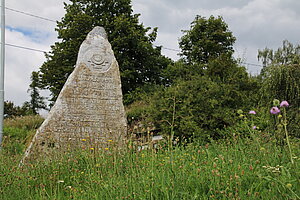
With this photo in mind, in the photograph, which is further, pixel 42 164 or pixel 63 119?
pixel 63 119

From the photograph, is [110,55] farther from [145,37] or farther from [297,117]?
[145,37]

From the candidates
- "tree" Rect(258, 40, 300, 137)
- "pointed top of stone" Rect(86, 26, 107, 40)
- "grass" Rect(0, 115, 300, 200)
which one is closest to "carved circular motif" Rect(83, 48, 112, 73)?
"pointed top of stone" Rect(86, 26, 107, 40)

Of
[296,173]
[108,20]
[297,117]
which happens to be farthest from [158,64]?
[296,173]

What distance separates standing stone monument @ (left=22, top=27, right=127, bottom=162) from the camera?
6.90 metres

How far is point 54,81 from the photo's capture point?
65.7 ft

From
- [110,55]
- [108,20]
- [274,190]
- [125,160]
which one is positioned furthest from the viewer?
[108,20]

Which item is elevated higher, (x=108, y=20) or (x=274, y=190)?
(x=108, y=20)

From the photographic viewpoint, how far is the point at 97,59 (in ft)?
25.2

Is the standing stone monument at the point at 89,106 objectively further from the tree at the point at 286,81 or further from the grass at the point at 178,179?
the tree at the point at 286,81

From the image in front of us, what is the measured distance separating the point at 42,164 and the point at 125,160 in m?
1.49

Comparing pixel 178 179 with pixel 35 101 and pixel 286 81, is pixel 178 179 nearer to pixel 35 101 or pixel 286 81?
pixel 286 81

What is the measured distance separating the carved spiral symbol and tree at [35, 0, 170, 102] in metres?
9.85

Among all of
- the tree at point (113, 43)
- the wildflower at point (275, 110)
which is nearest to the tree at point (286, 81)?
the wildflower at point (275, 110)

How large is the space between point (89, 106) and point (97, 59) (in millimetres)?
1259
